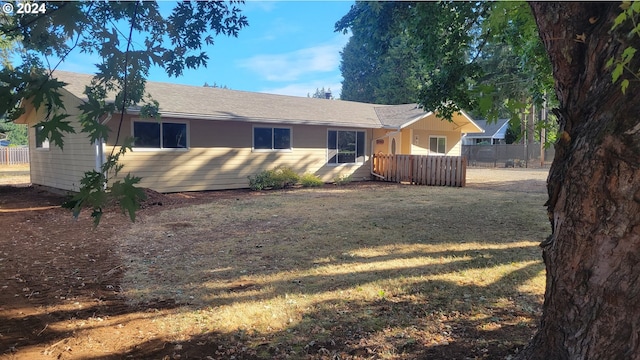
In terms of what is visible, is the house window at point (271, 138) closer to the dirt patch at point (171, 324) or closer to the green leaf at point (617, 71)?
the dirt patch at point (171, 324)

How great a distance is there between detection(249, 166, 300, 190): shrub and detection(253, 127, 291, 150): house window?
93 cm

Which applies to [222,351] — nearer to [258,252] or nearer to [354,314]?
[354,314]

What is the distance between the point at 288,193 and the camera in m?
13.8

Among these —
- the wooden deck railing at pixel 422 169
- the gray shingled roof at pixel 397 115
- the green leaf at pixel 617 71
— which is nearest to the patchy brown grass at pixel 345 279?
the green leaf at pixel 617 71

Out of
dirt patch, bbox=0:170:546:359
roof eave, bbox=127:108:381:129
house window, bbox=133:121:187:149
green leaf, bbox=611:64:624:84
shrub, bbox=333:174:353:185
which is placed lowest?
dirt patch, bbox=0:170:546:359

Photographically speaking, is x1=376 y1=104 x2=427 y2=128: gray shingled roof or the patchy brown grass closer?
the patchy brown grass

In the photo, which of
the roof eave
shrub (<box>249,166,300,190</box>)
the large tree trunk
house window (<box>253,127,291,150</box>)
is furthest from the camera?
house window (<box>253,127,291,150</box>)

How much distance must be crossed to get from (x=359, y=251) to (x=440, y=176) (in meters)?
11.2

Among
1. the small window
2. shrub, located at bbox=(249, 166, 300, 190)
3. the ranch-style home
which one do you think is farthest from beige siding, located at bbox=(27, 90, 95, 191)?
the small window

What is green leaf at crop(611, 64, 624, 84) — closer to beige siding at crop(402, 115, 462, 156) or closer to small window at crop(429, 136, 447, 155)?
beige siding at crop(402, 115, 462, 156)

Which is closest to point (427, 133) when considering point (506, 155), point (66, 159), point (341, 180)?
point (341, 180)

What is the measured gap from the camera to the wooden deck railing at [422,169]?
51.8 ft

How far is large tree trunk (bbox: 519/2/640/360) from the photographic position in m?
1.91

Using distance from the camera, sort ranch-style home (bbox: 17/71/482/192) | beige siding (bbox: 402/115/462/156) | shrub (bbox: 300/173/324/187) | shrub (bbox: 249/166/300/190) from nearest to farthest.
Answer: ranch-style home (bbox: 17/71/482/192)
shrub (bbox: 249/166/300/190)
shrub (bbox: 300/173/324/187)
beige siding (bbox: 402/115/462/156)
